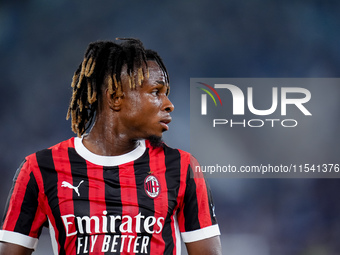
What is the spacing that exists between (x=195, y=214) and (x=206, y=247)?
124mm

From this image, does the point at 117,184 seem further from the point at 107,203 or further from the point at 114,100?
the point at 114,100

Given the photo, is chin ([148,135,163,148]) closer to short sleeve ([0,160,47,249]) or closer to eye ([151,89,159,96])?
eye ([151,89,159,96])

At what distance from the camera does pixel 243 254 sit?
4.23 m

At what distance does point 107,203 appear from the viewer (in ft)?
5.51

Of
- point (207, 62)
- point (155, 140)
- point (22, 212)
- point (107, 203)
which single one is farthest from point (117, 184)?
point (207, 62)

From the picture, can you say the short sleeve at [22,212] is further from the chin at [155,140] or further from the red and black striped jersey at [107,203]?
the chin at [155,140]

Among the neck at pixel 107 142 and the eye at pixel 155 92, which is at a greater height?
the eye at pixel 155 92

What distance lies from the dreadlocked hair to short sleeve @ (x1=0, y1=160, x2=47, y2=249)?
0.29 meters

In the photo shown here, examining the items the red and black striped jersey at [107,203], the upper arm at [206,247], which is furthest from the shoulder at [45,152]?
the upper arm at [206,247]

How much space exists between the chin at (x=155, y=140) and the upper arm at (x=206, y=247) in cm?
39

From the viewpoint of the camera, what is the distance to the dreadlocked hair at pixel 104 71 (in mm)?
1713

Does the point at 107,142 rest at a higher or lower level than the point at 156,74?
lower

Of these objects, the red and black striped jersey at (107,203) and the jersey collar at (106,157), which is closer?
the red and black striped jersey at (107,203)

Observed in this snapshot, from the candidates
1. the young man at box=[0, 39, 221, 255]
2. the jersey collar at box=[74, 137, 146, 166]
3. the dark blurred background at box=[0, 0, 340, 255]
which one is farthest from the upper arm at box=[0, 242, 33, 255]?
the dark blurred background at box=[0, 0, 340, 255]
